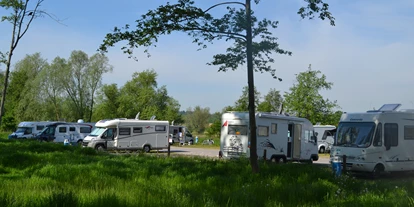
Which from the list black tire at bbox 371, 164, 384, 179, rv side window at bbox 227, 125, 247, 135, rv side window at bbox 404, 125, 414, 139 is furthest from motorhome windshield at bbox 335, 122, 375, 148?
rv side window at bbox 227, 125, 247, 135

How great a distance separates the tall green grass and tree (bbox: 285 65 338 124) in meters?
29.8

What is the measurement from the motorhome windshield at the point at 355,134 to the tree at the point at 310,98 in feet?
86.2

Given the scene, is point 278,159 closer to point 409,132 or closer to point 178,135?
point 409,132

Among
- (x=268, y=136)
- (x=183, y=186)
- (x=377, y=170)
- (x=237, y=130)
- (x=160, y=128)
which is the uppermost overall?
(x=160, y=128)

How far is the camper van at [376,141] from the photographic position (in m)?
17.2

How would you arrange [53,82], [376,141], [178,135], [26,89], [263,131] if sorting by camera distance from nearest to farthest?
[376,141], [263,131], [178,135], [53,82], [26,89]

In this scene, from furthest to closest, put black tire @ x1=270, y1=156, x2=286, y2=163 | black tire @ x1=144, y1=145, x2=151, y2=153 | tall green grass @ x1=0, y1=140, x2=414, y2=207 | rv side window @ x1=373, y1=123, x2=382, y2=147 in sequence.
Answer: black tire @ x1=144, y1=145, x2=151, y2=153, black tire @ x1=270, y1=156, x2=286, y2=163, rv side window @ x1=373, y1=123, x2=382, y2=147, tall green grass @ x1=0, y1=140, x2=414, y2=207

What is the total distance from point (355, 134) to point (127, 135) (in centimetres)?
1660

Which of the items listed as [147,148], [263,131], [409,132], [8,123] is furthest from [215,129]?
[409,132]

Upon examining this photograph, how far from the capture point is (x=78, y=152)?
21750 millimetres

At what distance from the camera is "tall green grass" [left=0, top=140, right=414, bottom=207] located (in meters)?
7.75

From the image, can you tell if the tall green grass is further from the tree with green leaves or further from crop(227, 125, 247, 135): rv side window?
the tree with green leaves

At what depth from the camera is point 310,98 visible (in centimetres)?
4456

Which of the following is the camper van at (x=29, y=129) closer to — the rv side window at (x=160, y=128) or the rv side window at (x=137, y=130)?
the rv side window at (x=137, y=130)
